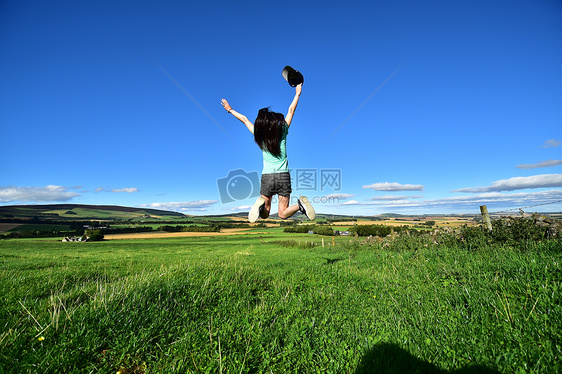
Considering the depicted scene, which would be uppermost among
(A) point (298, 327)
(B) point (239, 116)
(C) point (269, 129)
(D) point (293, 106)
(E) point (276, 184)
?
(D) point (293, 106)

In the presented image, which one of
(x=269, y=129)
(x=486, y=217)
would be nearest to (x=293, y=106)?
(x=269, y=129)

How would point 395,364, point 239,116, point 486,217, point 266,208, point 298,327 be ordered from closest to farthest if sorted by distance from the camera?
point 395,364
point 298,327
point 266,208
point 239,116
point 486,217

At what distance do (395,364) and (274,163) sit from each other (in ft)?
12.6

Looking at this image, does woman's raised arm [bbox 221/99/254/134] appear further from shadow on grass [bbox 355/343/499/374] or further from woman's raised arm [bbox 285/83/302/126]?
shadow on grass [bbox 355/343/499/374]

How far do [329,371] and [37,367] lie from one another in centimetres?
298

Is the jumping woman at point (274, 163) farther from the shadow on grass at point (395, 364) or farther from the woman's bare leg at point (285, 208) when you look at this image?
the shadow on grass at point (395, 364)

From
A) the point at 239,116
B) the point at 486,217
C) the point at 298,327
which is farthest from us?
the point at 486,217

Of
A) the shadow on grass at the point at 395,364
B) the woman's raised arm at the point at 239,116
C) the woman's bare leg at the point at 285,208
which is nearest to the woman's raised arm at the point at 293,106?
the woman's raised arm at the point at 239,116

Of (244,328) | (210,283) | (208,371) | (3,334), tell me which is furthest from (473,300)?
(3,334)

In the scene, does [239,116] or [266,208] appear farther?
[239,116]

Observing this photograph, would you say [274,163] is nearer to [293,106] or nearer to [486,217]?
[293,106]

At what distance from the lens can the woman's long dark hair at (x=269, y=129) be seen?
5.07m

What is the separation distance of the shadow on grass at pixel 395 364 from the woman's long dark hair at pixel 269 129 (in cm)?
374

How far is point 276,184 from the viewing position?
5.31m
